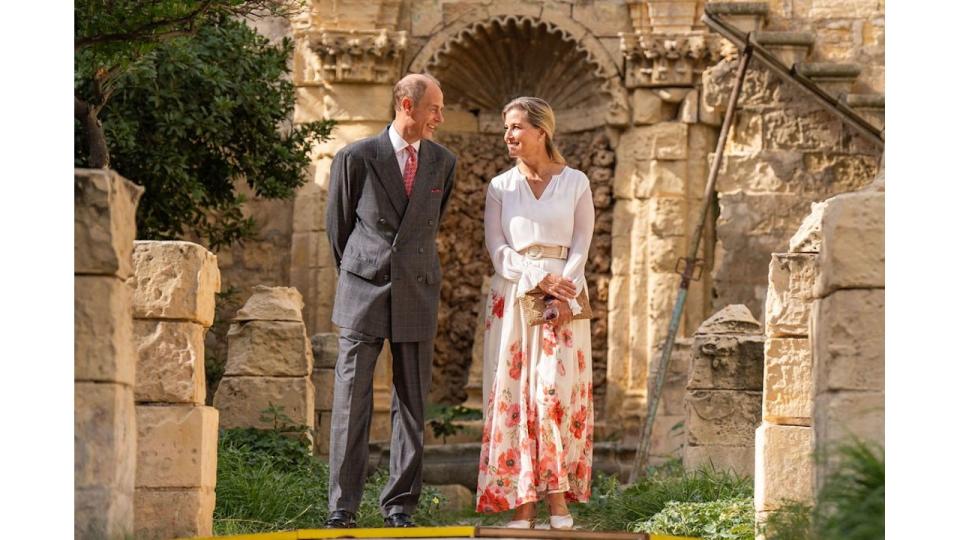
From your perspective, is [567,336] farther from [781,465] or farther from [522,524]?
[781,465]

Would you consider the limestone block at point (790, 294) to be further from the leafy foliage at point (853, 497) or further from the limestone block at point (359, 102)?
the limestone block at point (359, 102)

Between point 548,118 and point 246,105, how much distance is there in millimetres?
6660

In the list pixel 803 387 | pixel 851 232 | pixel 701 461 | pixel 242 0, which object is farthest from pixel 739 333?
pixel 851 232

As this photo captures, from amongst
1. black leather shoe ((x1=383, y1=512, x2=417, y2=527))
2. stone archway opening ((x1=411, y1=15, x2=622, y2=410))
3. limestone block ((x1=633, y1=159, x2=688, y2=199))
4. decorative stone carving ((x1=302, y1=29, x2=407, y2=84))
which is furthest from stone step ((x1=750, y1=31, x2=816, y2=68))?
black leather shoe ((x1=383, y1=512, x2=417, y2=527))

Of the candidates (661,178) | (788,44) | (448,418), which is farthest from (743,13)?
(448,418)

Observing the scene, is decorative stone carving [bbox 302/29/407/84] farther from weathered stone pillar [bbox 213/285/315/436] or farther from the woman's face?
the woman's face

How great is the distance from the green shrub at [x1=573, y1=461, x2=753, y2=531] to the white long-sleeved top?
1731mm

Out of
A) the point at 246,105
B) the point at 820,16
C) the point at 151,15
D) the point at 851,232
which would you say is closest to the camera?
the point at 851,232

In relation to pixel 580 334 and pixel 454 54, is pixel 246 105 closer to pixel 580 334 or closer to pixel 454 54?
pixel 454 54

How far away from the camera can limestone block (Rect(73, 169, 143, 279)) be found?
5.10m

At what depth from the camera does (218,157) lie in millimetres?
13930

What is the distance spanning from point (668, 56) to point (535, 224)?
7.56 m

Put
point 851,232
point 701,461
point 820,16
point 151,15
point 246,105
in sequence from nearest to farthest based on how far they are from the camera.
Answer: point 851,232 < point 151,15 < point 701,461 < point 246,105 < point 820,16

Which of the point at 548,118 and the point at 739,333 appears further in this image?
the point at 739,333
